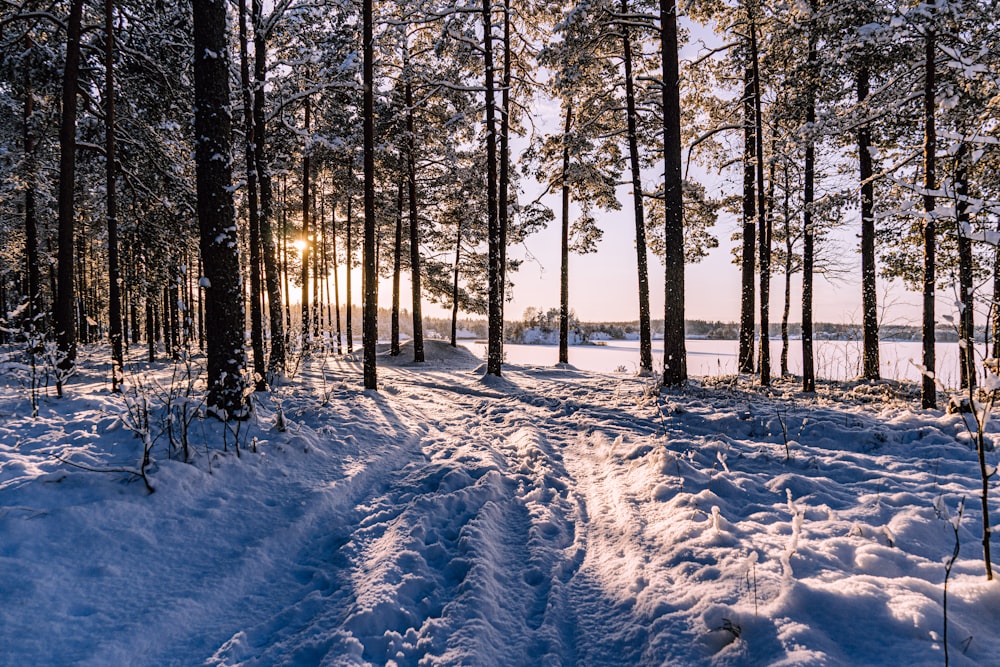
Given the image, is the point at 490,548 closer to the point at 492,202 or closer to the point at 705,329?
the point at 492,202

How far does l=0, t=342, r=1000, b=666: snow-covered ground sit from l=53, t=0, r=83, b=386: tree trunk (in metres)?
4.91

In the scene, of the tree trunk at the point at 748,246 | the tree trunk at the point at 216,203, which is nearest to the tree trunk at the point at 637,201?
the tree trunk at the point at 748,246

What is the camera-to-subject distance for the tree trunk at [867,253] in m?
10.2

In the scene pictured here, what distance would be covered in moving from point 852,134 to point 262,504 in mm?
14124

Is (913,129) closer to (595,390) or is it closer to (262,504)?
(595,390)

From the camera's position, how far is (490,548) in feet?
9.93

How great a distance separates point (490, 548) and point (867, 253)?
1293 cm

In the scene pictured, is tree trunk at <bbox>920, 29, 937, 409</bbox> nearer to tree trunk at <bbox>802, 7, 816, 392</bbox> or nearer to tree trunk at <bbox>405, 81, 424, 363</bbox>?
tree trunk at <bbox>802, 7, 816, 392</bbox>

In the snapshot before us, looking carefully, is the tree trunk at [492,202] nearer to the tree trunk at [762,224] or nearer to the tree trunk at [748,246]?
the tree trunk at [762,224]

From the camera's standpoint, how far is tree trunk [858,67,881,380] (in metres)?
10.2

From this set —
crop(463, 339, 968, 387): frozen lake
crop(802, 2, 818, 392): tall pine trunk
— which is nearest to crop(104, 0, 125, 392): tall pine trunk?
crop(463, 339, 968, 387): frozen lake

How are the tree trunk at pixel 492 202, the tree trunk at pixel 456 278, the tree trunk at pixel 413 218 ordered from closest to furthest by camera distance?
1. the tree trunk at pixel 492 202
2. the tree trunk at pixel 413 218
3. the tree trunk at pixel 456 278

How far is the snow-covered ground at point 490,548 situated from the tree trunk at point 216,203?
0.66 m

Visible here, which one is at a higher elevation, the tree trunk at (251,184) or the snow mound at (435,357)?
the tree trunk at (251,184)
